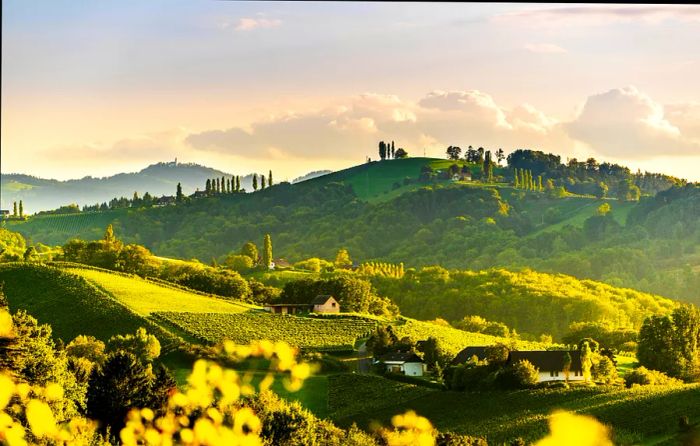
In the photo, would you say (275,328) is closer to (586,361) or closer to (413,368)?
(413,368)

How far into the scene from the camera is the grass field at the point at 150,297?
3347 cm

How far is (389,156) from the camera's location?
10175cm

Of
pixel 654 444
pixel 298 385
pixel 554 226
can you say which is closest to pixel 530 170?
pixel 554 226

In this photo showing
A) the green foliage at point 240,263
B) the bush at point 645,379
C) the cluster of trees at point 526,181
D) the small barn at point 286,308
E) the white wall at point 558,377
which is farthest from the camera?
the cluster of trees at point 526,181

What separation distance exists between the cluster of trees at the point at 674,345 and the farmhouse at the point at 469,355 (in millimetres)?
4952

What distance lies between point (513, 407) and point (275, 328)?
11.6 m

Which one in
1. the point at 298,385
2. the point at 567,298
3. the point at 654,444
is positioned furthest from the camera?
the point at 567,298

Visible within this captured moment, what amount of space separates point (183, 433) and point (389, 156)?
8638 cm

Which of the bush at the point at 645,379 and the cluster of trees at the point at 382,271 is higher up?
the cluster of trees at the point at 382,271

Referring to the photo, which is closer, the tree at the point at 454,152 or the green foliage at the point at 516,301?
the green foliage at the point at 516,301

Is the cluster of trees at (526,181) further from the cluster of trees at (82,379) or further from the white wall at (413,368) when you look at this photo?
the cluster of trees at (82,379)

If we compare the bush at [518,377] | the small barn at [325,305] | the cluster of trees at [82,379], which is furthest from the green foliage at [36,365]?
the small barn at [325,305]

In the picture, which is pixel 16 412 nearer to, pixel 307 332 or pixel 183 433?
pixel 183 433

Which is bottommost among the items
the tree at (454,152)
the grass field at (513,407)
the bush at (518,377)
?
the grass field at (513,407)
